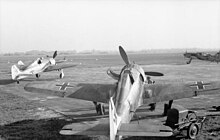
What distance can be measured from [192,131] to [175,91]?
2.73 metres

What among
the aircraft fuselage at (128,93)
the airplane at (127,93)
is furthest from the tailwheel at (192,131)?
the aircraft fuselage at (128,93)

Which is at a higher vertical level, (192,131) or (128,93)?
(128,93)

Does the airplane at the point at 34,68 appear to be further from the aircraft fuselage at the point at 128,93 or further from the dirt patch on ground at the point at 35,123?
the aircraft fuselage at the point at 128,93

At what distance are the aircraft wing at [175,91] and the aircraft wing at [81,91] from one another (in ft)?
5.51

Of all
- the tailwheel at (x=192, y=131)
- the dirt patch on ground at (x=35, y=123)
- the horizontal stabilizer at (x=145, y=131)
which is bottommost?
the dirt patch on ground at (x=35, y=123)

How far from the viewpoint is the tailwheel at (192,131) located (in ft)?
26.4

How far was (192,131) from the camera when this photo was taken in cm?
816

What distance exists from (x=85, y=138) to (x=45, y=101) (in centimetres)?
788

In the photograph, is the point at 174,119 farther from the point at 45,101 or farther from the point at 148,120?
the point at 45,101

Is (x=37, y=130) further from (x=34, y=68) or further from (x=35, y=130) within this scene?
(x=34, y=68)

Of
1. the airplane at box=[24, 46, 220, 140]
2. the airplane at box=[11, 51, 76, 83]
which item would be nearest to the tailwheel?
the airplane at box=[24, 46, 220, 140]

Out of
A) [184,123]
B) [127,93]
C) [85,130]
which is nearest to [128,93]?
[127,93]

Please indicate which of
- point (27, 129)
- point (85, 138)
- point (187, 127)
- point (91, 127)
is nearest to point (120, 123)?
point (91, 127)

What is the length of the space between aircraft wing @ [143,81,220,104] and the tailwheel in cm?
231
